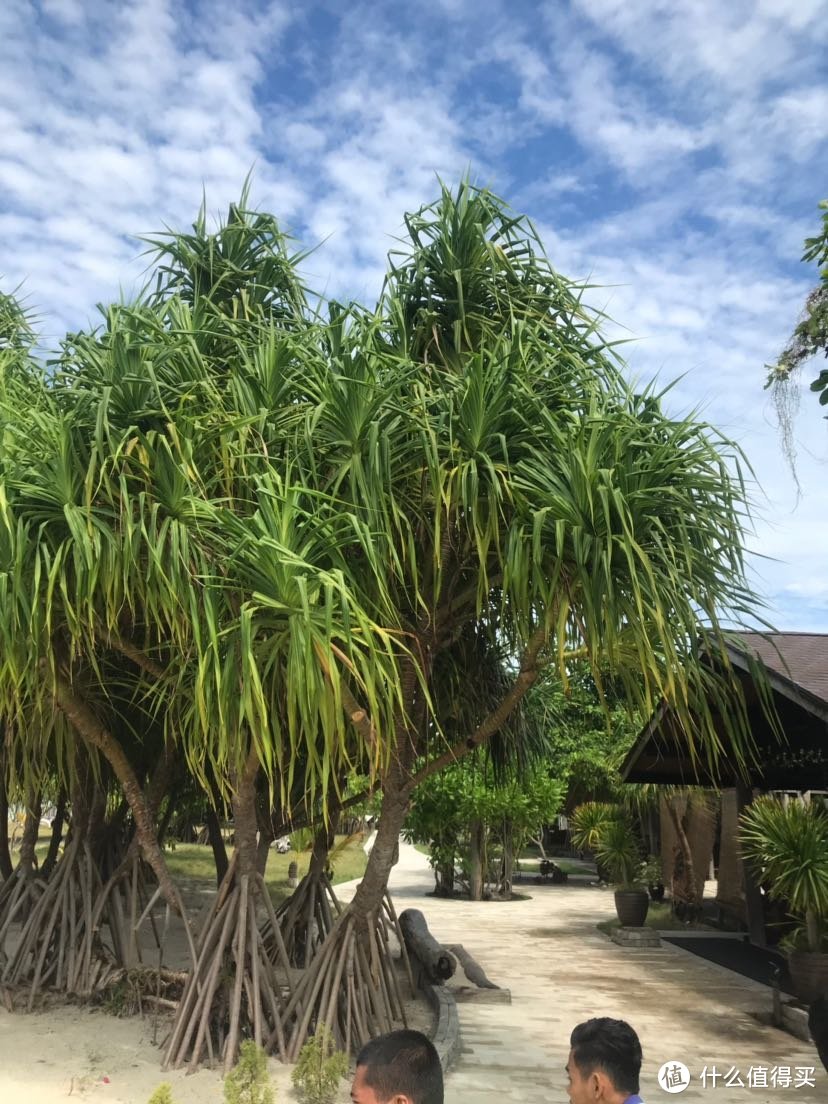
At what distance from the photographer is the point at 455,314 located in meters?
5.95

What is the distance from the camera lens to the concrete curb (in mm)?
5535

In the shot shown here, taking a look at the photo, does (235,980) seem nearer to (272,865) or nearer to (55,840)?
(55,840)

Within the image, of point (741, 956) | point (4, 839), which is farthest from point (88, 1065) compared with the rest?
point (741, 956)

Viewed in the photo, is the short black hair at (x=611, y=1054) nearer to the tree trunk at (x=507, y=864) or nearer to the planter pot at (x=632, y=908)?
the planter pot at (x=632, y=908)

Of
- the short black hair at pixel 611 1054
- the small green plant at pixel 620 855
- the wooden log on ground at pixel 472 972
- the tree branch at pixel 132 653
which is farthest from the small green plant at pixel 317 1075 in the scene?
the small green plant at pixel 620 855

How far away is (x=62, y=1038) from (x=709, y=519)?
→ 4.60 metres

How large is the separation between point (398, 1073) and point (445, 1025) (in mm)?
4773

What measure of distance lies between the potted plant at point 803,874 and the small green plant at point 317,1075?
11.8 ft

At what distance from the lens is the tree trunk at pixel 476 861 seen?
665 inches

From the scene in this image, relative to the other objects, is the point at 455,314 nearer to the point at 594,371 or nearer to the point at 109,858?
the point at 594,371

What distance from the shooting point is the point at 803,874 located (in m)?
6.68

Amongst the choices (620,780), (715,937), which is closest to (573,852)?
(715,937)

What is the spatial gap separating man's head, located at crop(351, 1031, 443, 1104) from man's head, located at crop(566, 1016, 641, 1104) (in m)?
0.36

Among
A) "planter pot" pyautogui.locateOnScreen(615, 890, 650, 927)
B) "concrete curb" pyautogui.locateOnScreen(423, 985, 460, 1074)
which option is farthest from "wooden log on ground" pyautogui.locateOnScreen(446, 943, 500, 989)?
"planter pot" pyautogui.locateOnScreen(615, 890, 650, 927)
